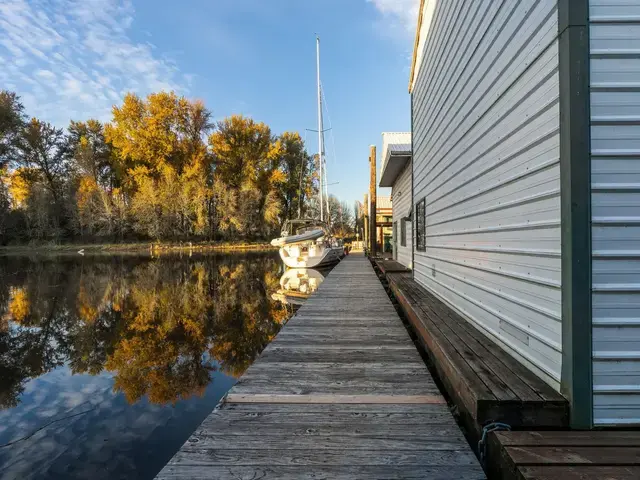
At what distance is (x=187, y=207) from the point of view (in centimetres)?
3722

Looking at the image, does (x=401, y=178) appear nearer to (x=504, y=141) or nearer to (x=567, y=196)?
(x=504, y=141)

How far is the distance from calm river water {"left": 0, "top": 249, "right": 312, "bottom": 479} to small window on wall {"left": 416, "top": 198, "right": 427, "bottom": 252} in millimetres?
3305

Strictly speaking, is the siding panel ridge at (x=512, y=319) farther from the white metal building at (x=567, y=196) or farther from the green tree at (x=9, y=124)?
the green tree at (x=9, y=124)

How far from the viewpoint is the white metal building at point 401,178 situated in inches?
387

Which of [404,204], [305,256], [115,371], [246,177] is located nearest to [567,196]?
[115,371]

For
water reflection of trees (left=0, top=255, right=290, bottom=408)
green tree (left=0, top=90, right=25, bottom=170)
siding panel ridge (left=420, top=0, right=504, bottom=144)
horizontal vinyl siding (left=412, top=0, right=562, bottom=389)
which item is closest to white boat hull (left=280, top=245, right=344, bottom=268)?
water reflection of trees (left=0, top=255, right=290, bottom=408)

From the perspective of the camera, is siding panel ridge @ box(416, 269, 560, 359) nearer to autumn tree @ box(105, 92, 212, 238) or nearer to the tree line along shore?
the tree line along shore

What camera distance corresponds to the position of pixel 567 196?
6.78ft

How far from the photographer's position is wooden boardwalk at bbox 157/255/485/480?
1913 mm

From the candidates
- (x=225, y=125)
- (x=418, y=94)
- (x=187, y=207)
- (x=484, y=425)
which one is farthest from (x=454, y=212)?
(x=225, y=125)

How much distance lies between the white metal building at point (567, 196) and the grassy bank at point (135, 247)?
1295 inches

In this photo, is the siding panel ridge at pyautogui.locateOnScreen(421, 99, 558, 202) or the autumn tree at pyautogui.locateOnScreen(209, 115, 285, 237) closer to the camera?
the siding panel ridge at pyautogui.locateOnScreen(421, 99, 558, 202)

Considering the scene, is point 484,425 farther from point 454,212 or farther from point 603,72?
point 454,212

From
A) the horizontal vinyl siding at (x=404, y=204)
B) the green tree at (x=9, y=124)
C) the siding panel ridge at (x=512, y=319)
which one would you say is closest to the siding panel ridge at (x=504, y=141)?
the siding panel ridge at (x=512, y=319)
